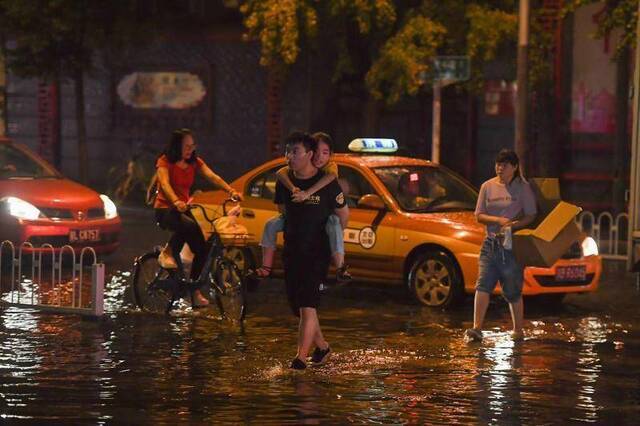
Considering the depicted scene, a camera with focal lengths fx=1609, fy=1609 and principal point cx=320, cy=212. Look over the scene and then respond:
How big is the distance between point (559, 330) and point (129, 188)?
17707 millimetres

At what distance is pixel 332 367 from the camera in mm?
11461

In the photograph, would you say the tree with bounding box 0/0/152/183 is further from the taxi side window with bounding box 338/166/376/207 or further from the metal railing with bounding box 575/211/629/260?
the taxi side window with bounding box 338/166/376/207

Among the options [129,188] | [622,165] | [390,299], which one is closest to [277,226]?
[390,299]

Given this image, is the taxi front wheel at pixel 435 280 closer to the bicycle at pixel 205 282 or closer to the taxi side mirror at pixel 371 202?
the taxi side mirror at pixel 371 202

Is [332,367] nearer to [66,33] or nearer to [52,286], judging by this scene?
[52,286]

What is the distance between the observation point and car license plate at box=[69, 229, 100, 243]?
17875mm

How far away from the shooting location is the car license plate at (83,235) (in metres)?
17.9

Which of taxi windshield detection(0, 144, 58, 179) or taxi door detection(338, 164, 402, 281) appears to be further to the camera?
taxi windshield detection(0, 144, 58, 179)

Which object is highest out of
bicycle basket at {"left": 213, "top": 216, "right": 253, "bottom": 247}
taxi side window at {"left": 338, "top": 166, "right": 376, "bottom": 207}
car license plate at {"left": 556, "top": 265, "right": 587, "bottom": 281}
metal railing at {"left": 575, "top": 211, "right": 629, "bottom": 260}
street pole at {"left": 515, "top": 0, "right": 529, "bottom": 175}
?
street pole at {"left": 515, "top": 0, "right": 529, "bottom": 175}

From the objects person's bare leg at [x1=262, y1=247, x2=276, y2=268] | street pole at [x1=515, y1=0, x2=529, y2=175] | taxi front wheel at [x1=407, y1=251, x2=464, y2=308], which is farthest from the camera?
street pole at [x1=515, y1=0, x2=529, y2=175]

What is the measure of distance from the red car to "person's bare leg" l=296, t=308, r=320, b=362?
22.9 ft

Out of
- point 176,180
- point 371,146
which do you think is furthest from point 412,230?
point 176,180

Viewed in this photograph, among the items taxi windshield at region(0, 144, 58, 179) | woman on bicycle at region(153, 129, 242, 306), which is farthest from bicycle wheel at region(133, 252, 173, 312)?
taxi windshield at region(0, 144, 58, 179)

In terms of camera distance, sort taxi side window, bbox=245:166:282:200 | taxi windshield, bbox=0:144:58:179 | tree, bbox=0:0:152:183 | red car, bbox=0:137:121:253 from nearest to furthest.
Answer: taxi side window, bbox=245:166:282:200 → red car, bbox=0:137:121:253 → taxi windshield, bbox=0:144:58:179 → tree, bbox=0:0:152:183
